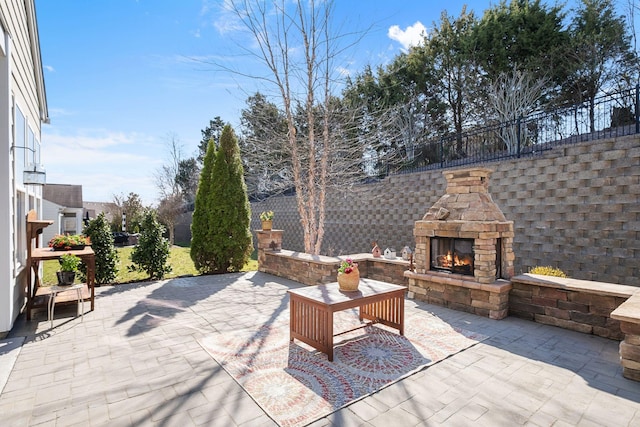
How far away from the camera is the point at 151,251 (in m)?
7.53

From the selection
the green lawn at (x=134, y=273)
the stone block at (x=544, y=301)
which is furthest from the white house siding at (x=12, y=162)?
the stone block at (x=544, y=301)

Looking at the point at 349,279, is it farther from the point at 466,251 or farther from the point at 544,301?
the point at 544,301

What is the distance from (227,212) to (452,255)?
5711mm

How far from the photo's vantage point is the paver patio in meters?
2.32

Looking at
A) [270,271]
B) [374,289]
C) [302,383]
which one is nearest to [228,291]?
[270,271]

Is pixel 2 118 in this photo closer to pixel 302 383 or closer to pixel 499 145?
pixel 302 383

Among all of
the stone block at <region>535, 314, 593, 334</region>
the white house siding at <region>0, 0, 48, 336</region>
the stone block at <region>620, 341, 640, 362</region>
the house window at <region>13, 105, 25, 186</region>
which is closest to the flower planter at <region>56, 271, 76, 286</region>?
the white house siding at <region>0, 0, 48, 336</region>

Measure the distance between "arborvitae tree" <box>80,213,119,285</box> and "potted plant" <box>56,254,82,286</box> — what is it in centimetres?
243

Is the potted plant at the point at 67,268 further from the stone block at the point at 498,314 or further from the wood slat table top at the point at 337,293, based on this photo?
the stone block at the point at 498,314

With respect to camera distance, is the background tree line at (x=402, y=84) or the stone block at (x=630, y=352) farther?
the background tree line at (x=402, y=84)

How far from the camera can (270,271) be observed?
328 inches

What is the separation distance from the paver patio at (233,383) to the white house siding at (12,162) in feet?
1.86

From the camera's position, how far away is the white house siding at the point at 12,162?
12.5 ft

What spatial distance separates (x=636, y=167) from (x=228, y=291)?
742cm
